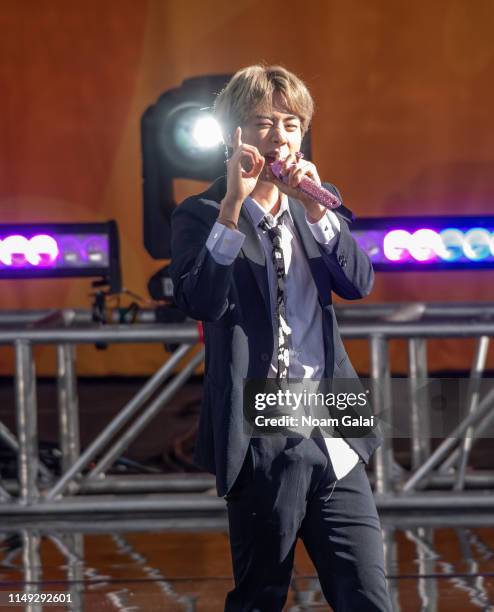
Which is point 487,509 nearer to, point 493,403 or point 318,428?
point 493,403

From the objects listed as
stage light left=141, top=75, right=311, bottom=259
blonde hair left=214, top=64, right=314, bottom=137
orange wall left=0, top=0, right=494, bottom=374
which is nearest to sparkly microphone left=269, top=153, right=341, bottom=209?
blonde hair left=214, top=64, right=314, bottom=137

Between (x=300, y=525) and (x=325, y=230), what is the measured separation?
555 millimetres

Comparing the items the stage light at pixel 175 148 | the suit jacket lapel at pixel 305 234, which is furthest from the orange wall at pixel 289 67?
the suit jacket lapel at pixel 305 234

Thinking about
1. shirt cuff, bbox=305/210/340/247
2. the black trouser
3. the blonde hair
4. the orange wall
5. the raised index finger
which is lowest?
the black trouser

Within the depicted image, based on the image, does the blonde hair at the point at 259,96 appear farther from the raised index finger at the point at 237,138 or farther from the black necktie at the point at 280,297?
the black necktie at the point at 280,297

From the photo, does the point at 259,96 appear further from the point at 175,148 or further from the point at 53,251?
the point at 53,251

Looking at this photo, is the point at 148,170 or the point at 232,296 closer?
the point at 232,296

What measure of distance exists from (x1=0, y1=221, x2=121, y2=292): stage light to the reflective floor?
37.8 inches

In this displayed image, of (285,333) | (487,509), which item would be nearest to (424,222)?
(487,509)

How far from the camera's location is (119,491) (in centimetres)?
479

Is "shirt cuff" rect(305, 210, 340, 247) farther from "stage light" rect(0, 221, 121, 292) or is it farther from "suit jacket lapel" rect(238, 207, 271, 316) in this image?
"stage light" rect(0, 221, 121, 292)

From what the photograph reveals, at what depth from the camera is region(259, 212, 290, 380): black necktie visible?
219cm

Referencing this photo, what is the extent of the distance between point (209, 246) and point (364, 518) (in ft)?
1.90

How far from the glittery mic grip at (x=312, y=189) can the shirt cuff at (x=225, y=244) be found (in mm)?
128
